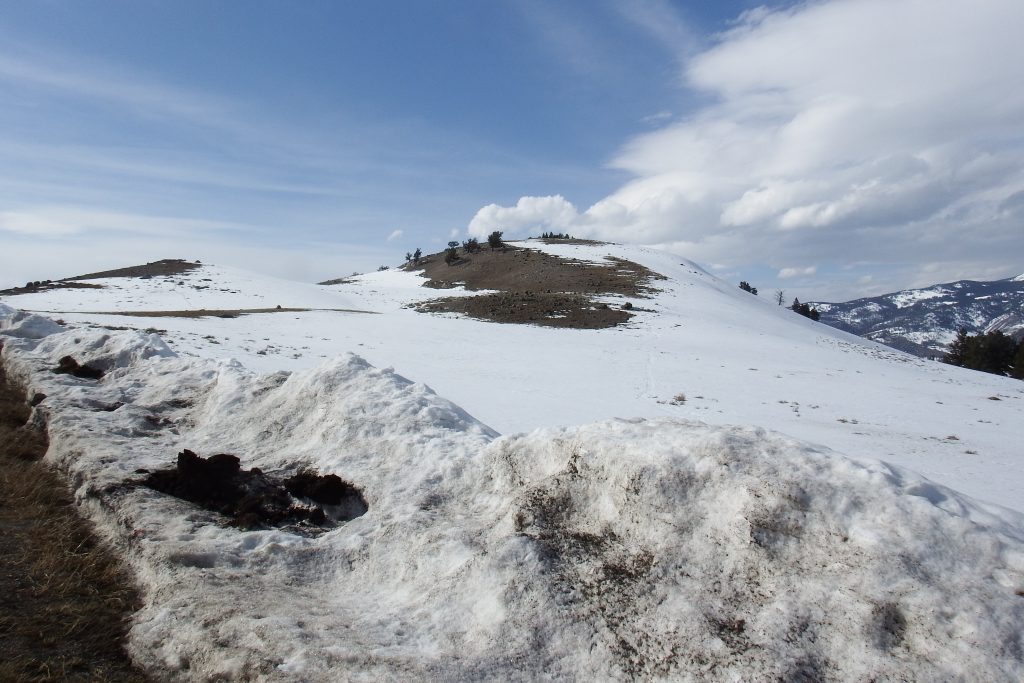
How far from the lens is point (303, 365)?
20516mm

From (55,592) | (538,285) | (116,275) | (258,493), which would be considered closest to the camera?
(55,592)

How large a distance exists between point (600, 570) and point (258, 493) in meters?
3.98

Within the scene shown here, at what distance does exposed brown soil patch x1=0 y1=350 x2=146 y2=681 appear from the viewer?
12.5 ft

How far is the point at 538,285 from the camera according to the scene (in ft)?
199

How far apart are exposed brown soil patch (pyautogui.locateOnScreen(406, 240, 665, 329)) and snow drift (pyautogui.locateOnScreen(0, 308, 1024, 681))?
115ft

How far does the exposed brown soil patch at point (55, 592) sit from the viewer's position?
150 inches

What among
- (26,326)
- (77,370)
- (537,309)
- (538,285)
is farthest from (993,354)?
(26,326)

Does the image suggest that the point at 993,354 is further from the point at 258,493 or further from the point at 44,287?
the point at 44,287

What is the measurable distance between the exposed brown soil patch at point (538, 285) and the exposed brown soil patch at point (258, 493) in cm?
3453

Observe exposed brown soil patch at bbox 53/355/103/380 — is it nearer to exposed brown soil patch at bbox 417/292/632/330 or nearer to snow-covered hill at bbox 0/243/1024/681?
snow-covered hill at bbox 0/243/1024/681

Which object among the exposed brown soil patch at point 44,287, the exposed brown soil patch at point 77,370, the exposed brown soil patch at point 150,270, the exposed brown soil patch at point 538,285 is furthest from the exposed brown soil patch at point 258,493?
the exposed brown soil patch at point 150,270

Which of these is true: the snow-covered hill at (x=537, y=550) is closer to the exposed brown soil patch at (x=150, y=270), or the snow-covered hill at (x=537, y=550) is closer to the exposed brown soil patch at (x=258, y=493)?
the exposed brown soil patch at (x=258, y=493)

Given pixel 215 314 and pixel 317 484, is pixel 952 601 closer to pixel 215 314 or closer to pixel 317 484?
pixel 317 484

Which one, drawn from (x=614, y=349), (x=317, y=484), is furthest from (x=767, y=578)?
(x=614, y=349)
